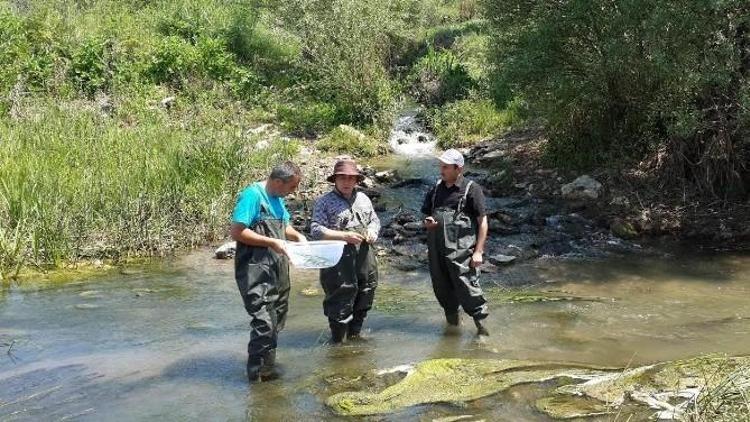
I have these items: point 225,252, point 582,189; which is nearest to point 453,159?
point 225,252

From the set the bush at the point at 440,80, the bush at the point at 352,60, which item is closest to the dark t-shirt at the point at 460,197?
the bush at the point at 352,60

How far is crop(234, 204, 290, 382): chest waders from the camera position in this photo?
5707mm

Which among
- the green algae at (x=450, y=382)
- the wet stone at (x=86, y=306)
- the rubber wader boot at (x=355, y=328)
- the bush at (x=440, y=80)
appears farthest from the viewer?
the bush at (x=440, y=80)

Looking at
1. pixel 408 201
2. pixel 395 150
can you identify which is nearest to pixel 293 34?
pixel 395 150

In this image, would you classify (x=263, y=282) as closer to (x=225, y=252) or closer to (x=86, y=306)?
(x=86, y=306)

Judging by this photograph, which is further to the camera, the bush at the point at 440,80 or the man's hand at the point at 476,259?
the bush at the point at 440,80

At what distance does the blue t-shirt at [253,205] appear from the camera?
5.57m

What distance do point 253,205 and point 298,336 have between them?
2.11 metres

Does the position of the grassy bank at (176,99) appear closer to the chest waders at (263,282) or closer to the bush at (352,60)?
the bush at (352,60)

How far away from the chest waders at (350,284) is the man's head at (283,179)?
97 centimetres

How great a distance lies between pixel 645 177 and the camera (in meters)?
12.6

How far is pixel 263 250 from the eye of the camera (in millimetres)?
5719

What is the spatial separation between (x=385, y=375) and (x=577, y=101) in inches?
368

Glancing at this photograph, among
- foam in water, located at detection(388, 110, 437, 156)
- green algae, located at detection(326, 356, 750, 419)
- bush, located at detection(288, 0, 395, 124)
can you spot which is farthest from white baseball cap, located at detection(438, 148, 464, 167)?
bush, located at detection(288, 0, 395, 124)
